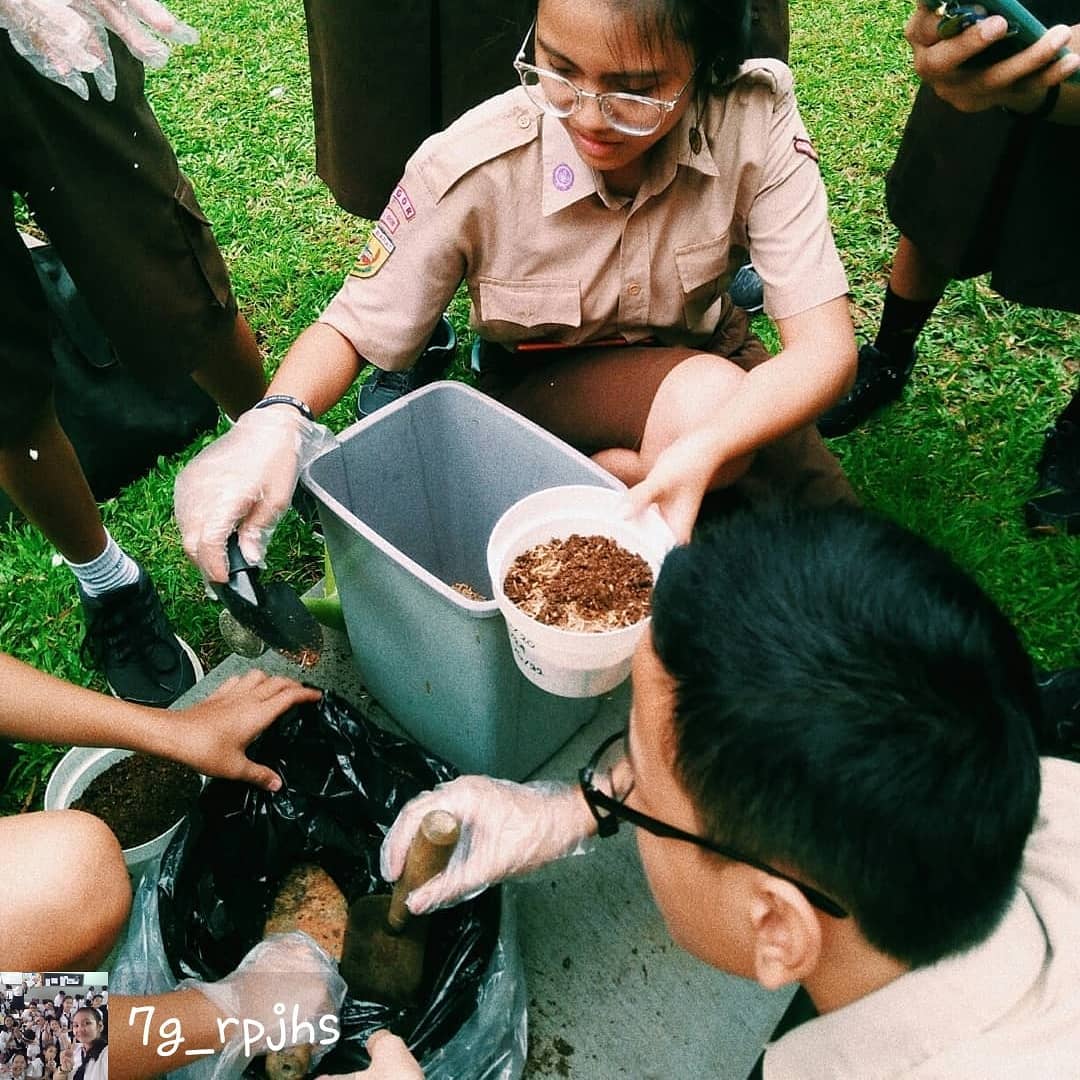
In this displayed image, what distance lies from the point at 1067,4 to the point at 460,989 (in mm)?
Result: 1925

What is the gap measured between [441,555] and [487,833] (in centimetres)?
65

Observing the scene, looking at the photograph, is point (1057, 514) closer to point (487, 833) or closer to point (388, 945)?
point (487, 833)

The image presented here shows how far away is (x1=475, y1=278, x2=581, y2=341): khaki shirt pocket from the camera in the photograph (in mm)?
1624

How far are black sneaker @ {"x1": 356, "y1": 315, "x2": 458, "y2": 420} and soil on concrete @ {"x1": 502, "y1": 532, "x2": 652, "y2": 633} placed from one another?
1110 millimetres

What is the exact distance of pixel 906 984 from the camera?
86 cm

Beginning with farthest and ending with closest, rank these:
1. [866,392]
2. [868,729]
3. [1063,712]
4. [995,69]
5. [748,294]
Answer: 1. [748,294]
2. [866,392]
3. [1063,712]
4. [995,69]
5. [868,729]

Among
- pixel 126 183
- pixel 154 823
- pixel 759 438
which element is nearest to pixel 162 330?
pixel 126 183

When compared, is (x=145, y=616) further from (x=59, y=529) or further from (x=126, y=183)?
(x=126, y=183)

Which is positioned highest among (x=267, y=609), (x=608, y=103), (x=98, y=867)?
(x=608, y=103)

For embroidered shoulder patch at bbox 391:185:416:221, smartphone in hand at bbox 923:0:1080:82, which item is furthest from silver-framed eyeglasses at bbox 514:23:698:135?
smartphone in hand at bbox 923:0:1080:82

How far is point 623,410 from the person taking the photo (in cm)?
166

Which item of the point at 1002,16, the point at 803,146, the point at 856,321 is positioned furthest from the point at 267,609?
the point at 856,321

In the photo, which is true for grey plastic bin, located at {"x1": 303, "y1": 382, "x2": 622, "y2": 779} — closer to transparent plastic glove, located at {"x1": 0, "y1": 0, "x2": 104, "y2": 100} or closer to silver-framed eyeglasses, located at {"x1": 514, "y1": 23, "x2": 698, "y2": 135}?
silver-framed eyeglasses, located at {"x1": 514, "y1": 23, "x2": 698, "y2": 135}

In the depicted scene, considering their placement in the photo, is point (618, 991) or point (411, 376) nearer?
point (618, 991)
